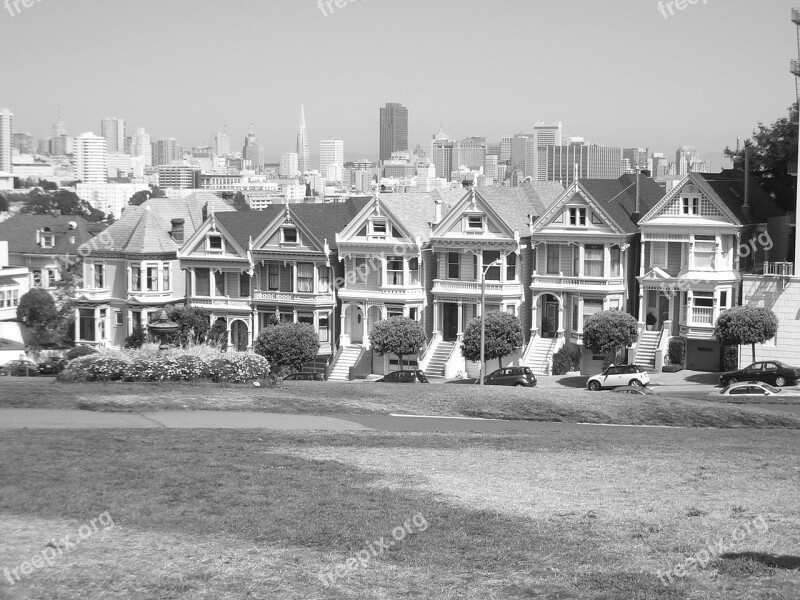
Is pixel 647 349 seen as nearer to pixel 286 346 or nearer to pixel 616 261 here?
pixel 616 261

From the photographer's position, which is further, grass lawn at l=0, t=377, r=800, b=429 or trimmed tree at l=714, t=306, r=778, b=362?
trimmed tree at l=714, t=306, r=778, b=362

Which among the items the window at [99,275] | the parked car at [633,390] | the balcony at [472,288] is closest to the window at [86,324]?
the window at [99,275]

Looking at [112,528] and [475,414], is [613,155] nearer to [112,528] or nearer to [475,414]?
[475,414]

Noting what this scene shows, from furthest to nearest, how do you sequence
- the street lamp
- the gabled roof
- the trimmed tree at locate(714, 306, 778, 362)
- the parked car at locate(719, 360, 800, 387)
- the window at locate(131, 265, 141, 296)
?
the gabled roof → the window at locate(131, 265, 141, 296) → the street lamp → the trimmed tree at locate(714, 306, 778, 362) → the parked car at locate(719, 360, 800, 387)

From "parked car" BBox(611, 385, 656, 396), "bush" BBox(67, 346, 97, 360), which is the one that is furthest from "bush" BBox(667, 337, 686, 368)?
"bush" BBox(67, 346, 97, 360)

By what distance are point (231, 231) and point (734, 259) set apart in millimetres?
25312

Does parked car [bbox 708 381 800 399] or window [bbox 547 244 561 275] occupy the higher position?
window [bbox 547 244 561 275]

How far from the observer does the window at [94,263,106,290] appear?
2628 inches

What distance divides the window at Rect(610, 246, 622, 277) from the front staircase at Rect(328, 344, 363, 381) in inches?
502

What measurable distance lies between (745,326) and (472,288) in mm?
13342

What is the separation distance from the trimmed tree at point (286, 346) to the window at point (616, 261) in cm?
1452

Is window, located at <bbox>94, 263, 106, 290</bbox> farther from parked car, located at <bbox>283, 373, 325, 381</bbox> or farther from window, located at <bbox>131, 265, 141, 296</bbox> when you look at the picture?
parked car, located at <bbox>283, 373, 325, 381</bbox>

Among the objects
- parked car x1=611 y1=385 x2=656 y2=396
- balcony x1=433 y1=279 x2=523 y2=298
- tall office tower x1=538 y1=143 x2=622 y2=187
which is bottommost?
parked car x1=611 y1=385 x2=656 y2=396

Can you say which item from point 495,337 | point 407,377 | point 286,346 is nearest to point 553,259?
point 495,337
